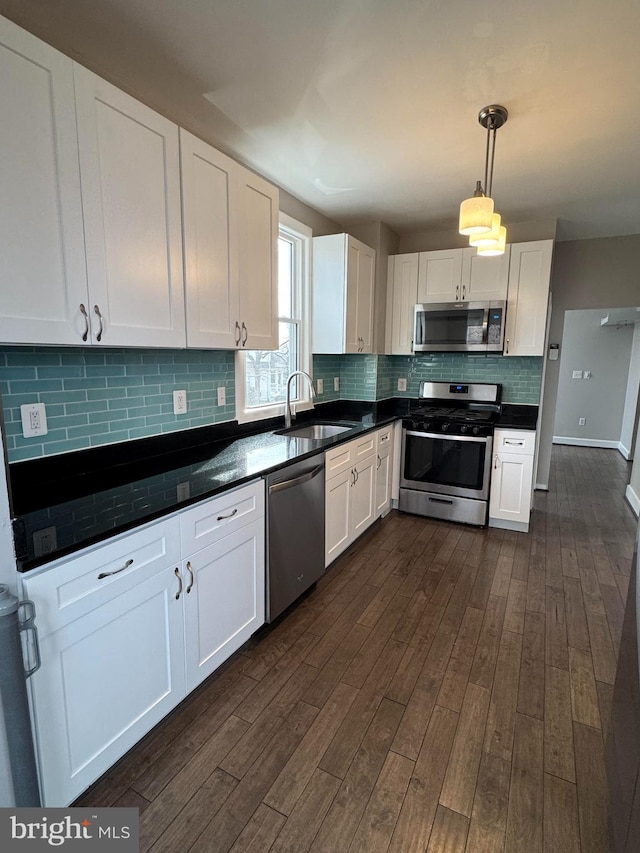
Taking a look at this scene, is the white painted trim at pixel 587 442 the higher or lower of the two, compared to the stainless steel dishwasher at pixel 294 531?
lower

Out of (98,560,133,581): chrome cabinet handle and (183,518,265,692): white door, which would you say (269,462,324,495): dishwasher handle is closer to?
(183,518,265,692): white door

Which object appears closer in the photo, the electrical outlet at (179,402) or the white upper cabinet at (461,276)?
the electrical outlet at (179,402)

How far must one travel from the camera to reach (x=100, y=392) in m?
1.85

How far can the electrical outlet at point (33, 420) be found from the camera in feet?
5.18

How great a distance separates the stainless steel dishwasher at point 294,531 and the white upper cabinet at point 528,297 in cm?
219

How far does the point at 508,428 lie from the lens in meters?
3.47

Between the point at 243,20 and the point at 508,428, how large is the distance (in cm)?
304

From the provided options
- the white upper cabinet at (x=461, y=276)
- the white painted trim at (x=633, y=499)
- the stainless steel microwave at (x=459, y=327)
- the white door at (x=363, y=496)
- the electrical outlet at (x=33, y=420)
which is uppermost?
the white upper cabinet at (x=461, y=276)

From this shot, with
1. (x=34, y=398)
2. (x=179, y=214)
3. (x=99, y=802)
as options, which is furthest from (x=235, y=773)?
(x=179, y=214)

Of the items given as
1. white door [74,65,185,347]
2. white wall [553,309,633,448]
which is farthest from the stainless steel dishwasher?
white wall [553,309,633,448]

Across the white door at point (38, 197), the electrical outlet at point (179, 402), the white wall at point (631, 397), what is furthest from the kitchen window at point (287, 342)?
the white wall at point (631, 397)

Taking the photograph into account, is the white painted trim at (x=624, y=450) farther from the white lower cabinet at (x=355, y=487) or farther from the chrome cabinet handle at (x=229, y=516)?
the chrome cabinet handle at (x=229, y=516)

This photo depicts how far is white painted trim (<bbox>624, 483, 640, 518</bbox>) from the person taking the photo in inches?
159

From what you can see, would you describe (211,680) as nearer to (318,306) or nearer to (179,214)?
(179,214)
